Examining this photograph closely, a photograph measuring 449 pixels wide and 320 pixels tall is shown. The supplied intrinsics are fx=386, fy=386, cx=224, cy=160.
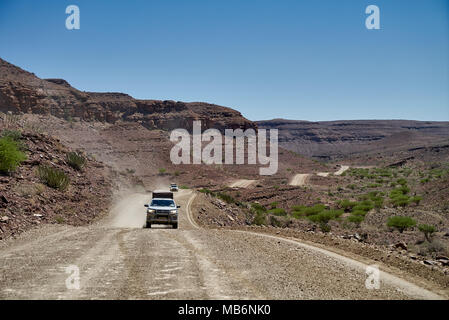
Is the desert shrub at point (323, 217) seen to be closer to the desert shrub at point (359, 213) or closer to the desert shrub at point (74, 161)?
the desert shrub at point (359, 213)

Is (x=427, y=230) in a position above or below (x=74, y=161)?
below

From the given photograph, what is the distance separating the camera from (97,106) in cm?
10594

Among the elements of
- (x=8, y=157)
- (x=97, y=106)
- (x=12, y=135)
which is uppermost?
(x=97, y=106)

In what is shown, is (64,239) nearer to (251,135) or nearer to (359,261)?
(359,261)

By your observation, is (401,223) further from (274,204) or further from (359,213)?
(274,204)

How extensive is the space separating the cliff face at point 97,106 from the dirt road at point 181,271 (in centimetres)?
7870

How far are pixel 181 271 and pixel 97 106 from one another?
342 feet

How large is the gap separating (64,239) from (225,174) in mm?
66108

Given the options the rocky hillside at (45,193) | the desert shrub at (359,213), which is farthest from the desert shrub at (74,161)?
the desert shrub at (359,213)

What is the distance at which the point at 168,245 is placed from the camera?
12984 millimetres

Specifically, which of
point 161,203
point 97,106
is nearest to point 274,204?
point 161,203
